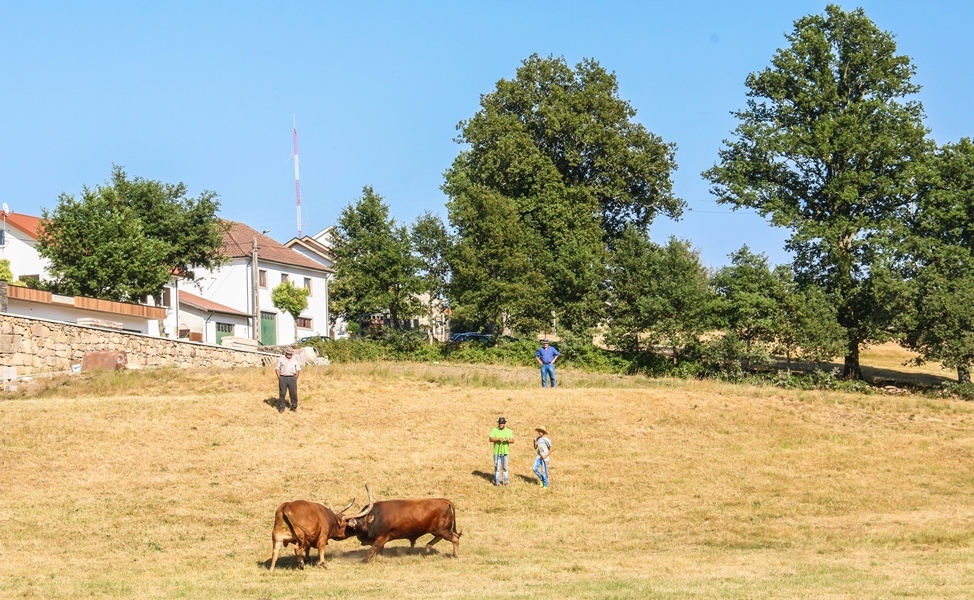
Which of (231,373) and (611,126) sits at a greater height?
(611,126)

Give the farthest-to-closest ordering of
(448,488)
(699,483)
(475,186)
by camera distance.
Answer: (475,186) → (699,483) → (448,488)

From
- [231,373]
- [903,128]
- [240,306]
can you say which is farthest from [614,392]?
[240,306]

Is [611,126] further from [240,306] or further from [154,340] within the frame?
[154,340]

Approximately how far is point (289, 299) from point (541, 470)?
48.0m

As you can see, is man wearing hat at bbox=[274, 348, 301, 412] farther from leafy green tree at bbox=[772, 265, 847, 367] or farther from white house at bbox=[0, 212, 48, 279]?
white house at bbox=[0, 212, 48, 279]

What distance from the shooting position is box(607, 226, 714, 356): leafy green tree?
187 ft

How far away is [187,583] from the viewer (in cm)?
1869

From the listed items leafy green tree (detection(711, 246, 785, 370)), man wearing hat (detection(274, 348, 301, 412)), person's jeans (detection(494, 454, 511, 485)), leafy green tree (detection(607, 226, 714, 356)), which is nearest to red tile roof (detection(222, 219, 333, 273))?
leafy green tree (detection(607, 226, 714, 356))

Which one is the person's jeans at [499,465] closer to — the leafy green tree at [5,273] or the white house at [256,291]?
the leafy green tree at [5,273]

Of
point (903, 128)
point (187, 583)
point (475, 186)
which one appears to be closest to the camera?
point (187, 583)

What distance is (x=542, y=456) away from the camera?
1111 inches

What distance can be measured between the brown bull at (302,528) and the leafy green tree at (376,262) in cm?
4820

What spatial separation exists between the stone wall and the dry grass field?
4.09 meters

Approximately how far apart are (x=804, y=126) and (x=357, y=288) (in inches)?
1064
